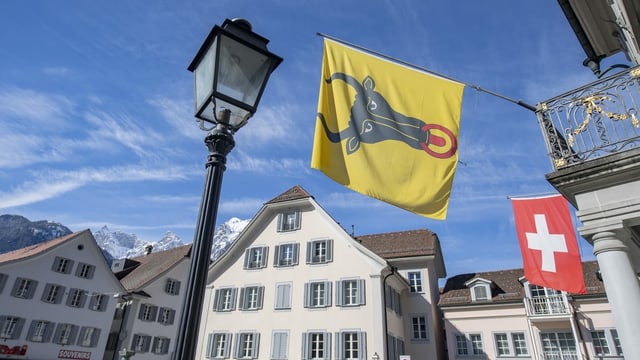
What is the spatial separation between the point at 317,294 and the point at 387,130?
21635 mm

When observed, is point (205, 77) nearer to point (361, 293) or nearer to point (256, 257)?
point (361, 293)

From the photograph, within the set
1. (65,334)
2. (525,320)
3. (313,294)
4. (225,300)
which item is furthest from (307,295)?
(65,334)

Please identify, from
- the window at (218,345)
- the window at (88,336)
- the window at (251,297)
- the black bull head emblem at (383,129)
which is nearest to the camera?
the black bull head emblem at (383,129)

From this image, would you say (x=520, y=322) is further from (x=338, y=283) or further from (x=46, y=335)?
(x=46, y=335)

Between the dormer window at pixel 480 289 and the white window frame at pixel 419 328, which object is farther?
the dormer window at pixel 480 289

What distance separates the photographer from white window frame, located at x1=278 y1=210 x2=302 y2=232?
29.4 metres

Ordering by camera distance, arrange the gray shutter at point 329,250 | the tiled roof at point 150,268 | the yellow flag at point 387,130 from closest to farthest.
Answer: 1. the yellow flag at point 387,130
2. the gray shutter at point 329,250
3. the tiled roof at point 150,268

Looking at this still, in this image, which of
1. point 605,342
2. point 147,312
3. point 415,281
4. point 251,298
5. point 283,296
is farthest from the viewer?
point 147,312

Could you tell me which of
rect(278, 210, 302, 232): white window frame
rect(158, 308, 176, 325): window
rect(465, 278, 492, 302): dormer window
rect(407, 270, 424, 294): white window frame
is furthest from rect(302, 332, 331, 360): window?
rect(158, 308, 176, 325): window

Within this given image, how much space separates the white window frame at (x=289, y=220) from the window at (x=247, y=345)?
7.43 metres

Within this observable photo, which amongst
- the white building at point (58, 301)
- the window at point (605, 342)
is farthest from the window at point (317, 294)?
the white building at point (58, 301)

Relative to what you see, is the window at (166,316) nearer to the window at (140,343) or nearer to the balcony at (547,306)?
the window at (140,343)

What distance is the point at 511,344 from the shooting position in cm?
2648

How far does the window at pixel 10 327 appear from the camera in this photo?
2869cm
